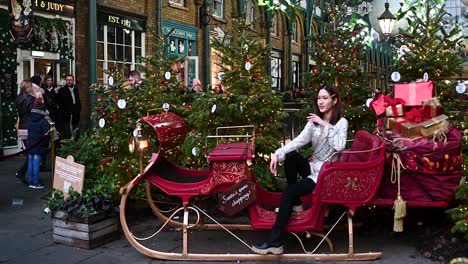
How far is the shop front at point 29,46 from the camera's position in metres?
12.4

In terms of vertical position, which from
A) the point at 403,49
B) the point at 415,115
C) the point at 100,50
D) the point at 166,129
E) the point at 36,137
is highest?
the point at 100,50

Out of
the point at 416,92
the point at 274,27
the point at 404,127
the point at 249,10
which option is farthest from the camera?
the point at 274,27

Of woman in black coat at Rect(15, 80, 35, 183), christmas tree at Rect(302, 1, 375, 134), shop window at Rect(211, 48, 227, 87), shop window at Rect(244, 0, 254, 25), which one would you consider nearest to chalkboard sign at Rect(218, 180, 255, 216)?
A: shop window at Rect(211, 48, 227, 87)

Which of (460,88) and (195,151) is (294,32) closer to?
(460,88)

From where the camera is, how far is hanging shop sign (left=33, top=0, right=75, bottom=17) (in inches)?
528

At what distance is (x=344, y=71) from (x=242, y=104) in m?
1.59

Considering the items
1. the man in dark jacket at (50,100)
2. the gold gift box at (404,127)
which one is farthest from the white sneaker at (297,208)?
the man in dark jacket at (50,100)

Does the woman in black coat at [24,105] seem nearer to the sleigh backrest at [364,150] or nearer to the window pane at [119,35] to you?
the sleigh backrest at [364,150]

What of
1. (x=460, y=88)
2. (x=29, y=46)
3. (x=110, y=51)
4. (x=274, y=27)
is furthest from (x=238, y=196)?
(x=274, y=27)

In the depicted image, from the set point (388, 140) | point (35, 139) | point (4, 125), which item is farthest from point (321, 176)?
point (4, 125)

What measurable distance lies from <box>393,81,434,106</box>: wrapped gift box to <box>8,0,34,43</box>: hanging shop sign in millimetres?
9203

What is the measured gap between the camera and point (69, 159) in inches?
230

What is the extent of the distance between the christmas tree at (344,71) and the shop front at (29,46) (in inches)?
295

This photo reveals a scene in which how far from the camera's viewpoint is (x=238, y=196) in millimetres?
5148
